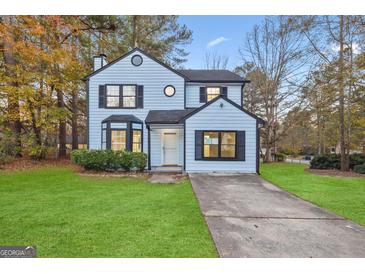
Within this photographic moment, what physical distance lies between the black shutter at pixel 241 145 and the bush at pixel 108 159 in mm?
4665

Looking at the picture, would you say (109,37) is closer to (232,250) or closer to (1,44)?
(1,44)

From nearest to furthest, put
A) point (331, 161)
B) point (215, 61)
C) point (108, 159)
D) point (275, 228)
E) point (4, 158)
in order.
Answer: point (275, 228)
point (108, 159)
point (4, 158)
point (331, 161)
point (215, 61)

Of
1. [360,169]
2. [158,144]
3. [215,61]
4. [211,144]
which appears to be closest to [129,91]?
[158,144]

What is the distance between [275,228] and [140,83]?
1034cm

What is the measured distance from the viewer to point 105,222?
3990 millimetres

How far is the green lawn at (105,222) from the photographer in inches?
118

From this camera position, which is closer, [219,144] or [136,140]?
[219,144]

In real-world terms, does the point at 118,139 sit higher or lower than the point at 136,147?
higher

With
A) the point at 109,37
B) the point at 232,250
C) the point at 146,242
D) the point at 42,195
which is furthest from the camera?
the point at 109,37

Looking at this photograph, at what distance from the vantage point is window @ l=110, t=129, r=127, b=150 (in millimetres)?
11383

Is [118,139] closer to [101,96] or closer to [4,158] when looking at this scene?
[101,96]

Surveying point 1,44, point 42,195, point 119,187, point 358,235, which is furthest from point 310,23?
point 1,44

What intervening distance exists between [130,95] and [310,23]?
10.5 meters

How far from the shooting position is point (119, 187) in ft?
23.8
